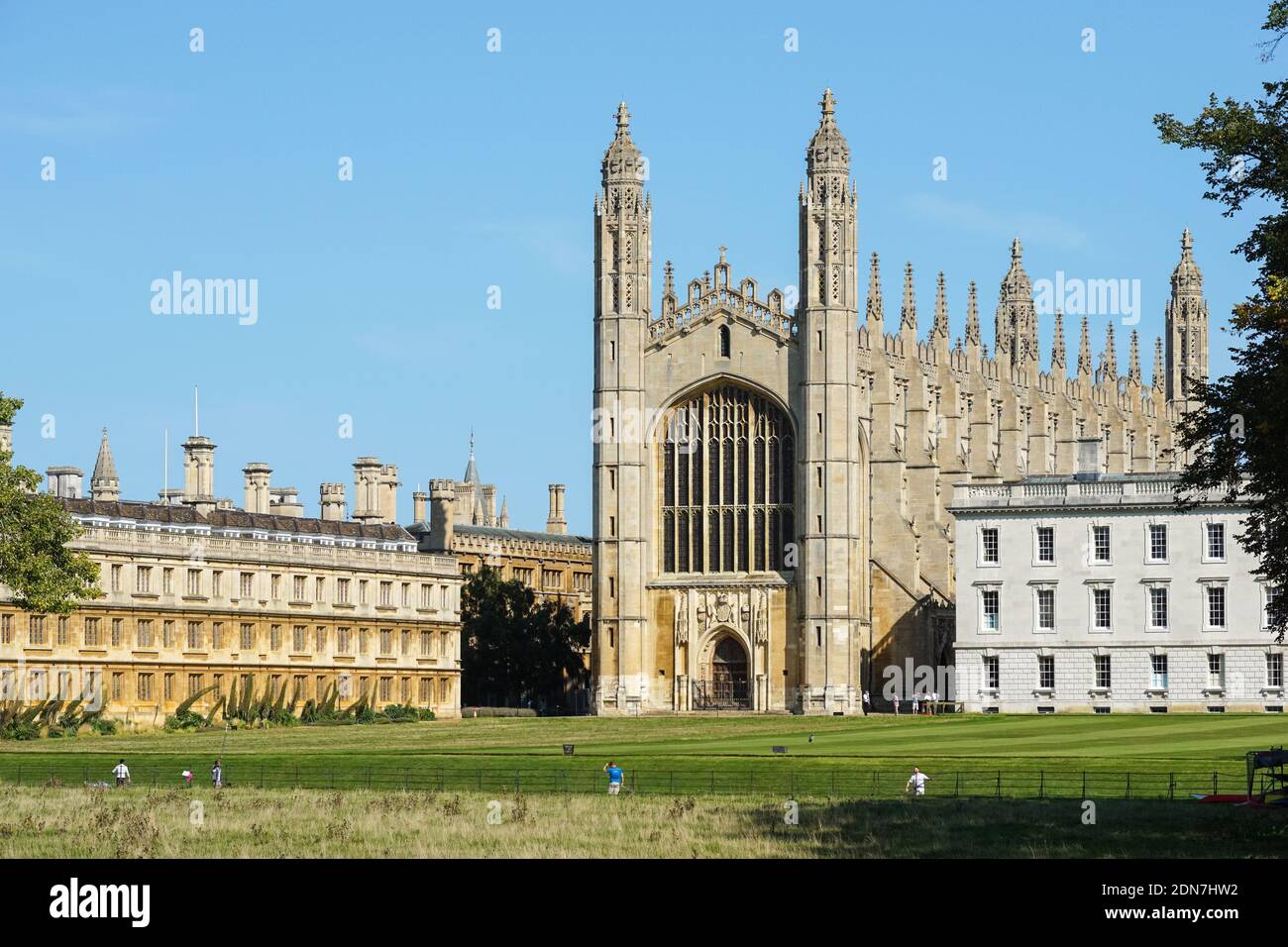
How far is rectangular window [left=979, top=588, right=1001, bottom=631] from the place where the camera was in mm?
94750

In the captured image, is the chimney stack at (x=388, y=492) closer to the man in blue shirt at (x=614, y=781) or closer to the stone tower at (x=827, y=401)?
the stone tower at (x=827, y=401)

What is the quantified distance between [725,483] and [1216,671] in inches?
970

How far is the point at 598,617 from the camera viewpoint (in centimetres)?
10581

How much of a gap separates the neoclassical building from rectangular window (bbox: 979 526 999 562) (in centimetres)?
856

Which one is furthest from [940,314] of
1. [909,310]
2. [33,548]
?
[33,548]

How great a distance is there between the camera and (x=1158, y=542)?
Answer: 90.9 metres

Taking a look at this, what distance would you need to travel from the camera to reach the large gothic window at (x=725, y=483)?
106 meters

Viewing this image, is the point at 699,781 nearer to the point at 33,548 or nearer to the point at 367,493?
the point at 33,548

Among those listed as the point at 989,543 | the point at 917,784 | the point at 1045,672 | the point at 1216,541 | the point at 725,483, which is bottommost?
the point at 917,784

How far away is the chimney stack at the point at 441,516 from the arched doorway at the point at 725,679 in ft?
47.3

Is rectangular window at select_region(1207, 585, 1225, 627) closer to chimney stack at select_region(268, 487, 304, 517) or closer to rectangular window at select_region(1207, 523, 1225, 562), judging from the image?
rectangular window at select_region(1207, 523, 1225, 562)

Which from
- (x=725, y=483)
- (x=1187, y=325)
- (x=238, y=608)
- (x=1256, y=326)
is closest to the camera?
(x=1256, y=326)
